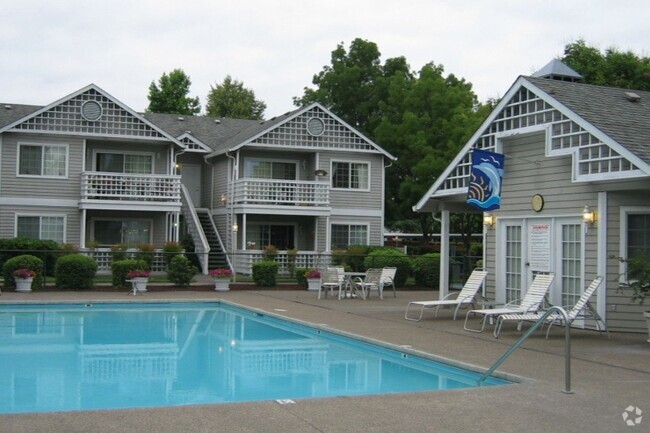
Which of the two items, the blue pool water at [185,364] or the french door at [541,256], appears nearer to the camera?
the blue pool water at [185,364]

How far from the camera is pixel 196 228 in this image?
3119 centimetres

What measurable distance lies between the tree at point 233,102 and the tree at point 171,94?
4.29 meters

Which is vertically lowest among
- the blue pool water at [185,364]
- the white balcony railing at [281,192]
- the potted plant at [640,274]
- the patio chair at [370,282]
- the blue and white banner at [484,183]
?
the blue pool water at [185,364]

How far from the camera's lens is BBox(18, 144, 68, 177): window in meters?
28.9

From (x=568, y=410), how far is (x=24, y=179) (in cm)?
2495

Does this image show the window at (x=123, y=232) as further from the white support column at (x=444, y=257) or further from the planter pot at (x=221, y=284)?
the white support column at (x=444, y=257)

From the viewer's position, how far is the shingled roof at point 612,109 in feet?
45.1

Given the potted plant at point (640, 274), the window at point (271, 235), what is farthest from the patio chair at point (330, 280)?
the potted plant at point (640, 274)

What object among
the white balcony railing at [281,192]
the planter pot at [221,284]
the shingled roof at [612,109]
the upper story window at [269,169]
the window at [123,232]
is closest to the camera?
the shingled roof at [612,109]

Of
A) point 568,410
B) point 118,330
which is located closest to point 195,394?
point 568,410

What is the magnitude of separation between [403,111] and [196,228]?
42.9ft

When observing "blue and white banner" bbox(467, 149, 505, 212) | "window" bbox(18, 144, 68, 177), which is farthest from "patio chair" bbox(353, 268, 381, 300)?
"window" bbox(18, 144, 68, 177)

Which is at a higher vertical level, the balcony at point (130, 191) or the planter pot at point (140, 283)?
the balcony at point (130, 191)

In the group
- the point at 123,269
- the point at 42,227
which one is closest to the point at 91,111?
the point at 42,227
